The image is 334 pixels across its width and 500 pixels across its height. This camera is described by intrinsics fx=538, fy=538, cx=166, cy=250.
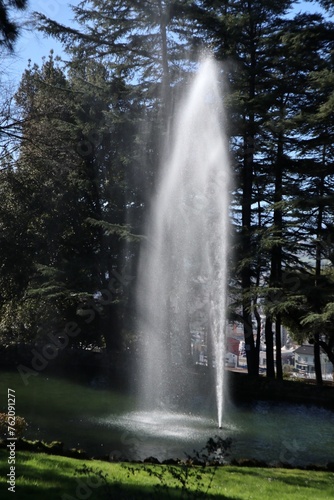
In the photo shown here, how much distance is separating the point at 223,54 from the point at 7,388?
47.8 feet

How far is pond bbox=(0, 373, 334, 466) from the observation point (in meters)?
9.70

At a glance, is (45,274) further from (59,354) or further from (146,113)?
(146,113)

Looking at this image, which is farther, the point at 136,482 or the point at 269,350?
the point at 269,350

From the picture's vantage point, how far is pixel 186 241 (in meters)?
19.0

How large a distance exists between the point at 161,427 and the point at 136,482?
15.8 ft

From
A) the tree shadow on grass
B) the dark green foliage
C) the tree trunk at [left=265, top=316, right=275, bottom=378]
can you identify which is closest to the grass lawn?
the tree shadow on grass

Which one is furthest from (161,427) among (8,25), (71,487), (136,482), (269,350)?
(269,350)

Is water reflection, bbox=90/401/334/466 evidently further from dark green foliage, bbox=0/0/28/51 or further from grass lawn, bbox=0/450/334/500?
dark green foliage, bbox=0/0/28/51

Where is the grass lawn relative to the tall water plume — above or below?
below

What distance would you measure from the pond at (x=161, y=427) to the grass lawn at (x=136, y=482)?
1344 mm

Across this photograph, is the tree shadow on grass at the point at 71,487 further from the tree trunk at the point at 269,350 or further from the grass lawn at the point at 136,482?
the tree trunk at the point at 269,350

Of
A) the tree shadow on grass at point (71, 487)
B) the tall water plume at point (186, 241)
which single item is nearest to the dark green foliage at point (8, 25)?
the tree shadow on grass at point (71, 487)

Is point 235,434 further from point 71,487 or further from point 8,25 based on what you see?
point 8,25

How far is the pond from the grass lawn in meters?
1.34
